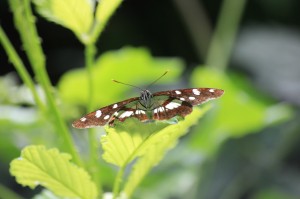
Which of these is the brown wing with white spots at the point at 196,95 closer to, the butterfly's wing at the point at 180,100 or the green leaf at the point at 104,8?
the butterfly's wing at the point at 180,100

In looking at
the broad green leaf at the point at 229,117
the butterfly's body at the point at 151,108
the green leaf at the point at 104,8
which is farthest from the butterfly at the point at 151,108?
the broad green leaf at the point at 229,117

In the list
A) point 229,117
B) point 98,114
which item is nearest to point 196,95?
point 98,114

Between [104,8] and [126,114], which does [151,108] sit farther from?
[104,8]

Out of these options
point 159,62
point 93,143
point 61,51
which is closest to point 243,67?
point 61,51

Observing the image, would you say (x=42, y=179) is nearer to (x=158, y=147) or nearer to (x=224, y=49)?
(x=158, y=147)

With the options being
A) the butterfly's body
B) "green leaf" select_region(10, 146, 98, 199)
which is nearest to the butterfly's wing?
the butterfly's body

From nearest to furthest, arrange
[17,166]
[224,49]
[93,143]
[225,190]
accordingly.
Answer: [17,166]
[93,143]
[225,190]
[224,49]
